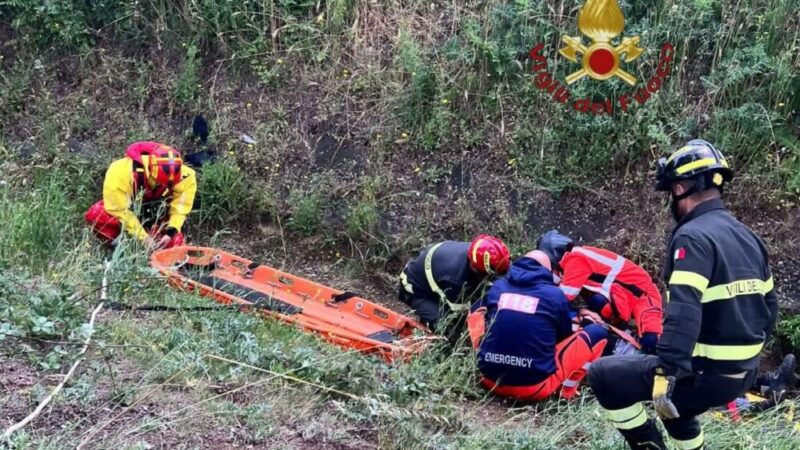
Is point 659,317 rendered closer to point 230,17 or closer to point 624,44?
point 624,44

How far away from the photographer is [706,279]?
346cm

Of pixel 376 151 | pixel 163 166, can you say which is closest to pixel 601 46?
pixel 376 151

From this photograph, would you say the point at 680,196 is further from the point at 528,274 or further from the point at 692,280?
the point at 528,274

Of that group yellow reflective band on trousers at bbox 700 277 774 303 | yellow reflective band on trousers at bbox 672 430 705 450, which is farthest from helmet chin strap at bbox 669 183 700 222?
yellow reflective band on trousers at bbox 672 430 705 450

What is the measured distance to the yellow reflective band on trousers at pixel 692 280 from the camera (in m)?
3.44

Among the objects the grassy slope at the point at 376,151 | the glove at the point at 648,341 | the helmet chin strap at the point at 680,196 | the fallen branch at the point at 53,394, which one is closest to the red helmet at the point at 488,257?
the grassy slope at the point at 376,151

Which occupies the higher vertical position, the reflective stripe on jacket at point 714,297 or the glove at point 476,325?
the reflective stripe on jacket at point 714,297

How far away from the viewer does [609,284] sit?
6090 mm

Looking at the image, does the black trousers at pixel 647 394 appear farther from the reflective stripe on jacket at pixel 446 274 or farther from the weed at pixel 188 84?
the weed at pixel 188 84

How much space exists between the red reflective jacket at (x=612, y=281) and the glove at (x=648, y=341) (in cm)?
19

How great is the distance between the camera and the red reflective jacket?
19.8 ft

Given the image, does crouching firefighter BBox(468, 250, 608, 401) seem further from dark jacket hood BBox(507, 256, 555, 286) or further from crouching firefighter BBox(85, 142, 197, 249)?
crouching firefighter BBox(85, 142, 197, 249)

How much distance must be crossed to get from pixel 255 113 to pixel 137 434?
5219 millimetres

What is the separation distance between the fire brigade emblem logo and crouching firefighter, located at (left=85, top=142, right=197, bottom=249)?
11.6ft
